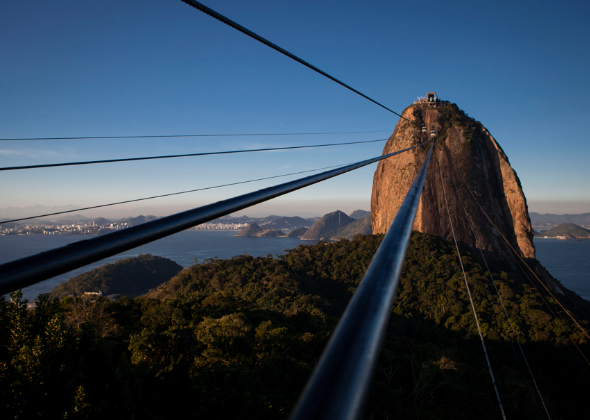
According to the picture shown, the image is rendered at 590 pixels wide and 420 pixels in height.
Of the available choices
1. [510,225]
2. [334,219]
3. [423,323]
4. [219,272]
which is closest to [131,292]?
[219,272]

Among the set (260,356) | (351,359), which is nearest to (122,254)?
(260,356)

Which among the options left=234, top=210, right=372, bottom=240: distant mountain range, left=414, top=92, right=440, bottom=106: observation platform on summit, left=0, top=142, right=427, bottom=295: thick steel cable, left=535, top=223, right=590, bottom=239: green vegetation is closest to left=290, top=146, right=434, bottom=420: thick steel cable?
left=0, top=142, right=427, bottom=295: thick steel cable

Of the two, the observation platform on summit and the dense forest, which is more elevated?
the observation platform on summit

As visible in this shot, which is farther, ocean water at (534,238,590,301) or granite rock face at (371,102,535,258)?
ocean water at (534,238,590,301)

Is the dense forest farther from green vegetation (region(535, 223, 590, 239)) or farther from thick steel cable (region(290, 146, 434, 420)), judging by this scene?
green vegetation (region(535, 223, 590, 239))

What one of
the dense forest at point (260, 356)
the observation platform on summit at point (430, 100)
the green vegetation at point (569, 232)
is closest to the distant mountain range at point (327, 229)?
the observation platform on summit at point (430, 100)

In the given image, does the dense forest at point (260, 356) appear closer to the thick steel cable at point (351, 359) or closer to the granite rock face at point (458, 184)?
the thick steel cable at point (351, 359)

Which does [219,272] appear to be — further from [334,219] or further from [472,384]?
[334,219]
